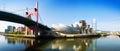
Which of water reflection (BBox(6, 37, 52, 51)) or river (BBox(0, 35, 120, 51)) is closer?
river (BBox(0, 35, 120, 51))

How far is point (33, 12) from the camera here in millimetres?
69812

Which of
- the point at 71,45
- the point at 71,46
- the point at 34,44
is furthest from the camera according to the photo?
the point at 34,44

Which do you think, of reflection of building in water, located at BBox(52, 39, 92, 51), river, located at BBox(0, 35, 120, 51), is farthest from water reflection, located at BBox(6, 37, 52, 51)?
reflection of building in water, located at BBox(52, 39, 92, 51)

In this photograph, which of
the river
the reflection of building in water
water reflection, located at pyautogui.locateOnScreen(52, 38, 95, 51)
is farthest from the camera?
the reflection of building in water

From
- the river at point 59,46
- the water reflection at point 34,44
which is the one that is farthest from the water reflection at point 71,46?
the water reflection at point 34,44

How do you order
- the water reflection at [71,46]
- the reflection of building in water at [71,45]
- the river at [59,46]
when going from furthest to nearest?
the reflection of building in water at [71,45]
the water reflection at [71,46]
the river at [59,46]

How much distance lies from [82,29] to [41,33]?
6884 centimetres

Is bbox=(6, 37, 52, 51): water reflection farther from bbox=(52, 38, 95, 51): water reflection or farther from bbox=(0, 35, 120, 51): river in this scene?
bbox=(52, 38, 95, 51): water reflection

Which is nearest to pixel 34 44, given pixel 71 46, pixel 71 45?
pixel 71 45

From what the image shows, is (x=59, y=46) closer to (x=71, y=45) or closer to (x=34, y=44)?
(x=71, y=45)

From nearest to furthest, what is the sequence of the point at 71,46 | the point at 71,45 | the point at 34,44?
the point at 71,46 → the point at 71,45 → the point at 34,44

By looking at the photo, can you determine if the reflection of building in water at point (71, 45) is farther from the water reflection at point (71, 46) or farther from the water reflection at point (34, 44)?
the water reflection at point (34, 44)

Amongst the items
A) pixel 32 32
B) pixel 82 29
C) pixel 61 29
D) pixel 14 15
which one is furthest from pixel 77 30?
pixel 14 15

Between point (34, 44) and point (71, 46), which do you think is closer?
point (71, 46)
